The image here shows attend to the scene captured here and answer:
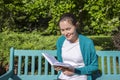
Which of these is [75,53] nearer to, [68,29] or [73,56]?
[73,56]

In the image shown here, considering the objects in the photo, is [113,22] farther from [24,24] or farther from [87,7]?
[24,24]

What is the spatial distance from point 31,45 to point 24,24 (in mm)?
14493

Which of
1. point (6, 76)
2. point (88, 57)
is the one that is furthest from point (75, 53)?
point (6, 76)

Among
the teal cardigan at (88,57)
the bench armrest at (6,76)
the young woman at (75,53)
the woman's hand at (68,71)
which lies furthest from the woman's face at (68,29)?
the bench armrest at (6,76)

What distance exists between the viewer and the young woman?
12.9 ft

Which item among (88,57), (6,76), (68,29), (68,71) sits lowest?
(6,76)

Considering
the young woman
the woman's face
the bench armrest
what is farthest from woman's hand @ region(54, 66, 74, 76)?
the bench armrest

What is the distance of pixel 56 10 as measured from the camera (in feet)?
25.2

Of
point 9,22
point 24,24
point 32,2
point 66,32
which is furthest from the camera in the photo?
point 24,24

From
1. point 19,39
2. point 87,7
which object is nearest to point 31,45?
point 19,39

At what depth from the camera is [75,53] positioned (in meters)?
4.08

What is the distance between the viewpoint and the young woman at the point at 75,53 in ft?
12.9

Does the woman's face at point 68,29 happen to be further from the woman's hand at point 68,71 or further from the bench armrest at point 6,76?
the bench armrest at point 6,76

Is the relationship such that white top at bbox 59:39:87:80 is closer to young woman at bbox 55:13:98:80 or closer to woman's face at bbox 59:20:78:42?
young woman at bbox 55:13:98:80
